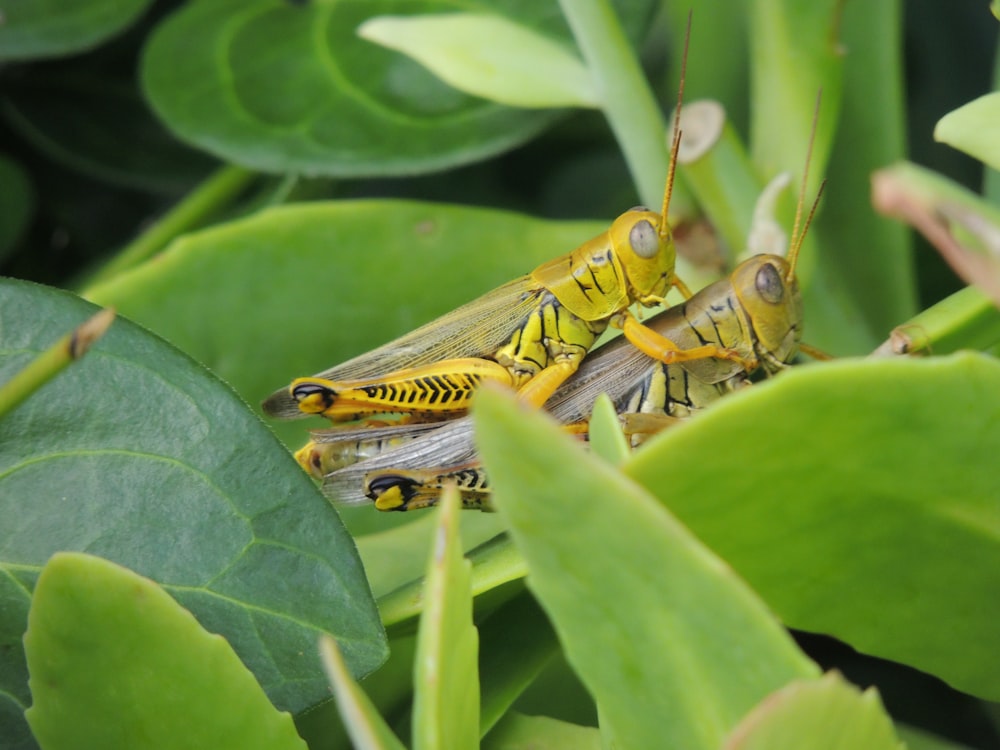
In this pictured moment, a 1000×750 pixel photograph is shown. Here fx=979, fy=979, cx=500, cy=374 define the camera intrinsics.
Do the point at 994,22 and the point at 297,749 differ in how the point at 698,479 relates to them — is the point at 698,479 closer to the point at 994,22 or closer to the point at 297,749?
the point at 297,749

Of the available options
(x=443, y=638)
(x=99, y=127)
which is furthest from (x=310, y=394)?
(x=99, y=127)

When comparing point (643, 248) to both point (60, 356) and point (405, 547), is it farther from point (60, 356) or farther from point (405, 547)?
point (60, 356)

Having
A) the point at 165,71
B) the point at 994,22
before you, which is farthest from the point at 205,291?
the point at 994,22

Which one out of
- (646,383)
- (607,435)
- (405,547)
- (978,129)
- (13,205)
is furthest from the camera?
(13,205)

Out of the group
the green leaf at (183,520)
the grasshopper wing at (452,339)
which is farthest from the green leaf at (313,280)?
the green leaf at (183,520)

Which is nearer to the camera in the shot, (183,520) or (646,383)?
(183,520)

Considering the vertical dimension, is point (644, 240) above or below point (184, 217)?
above
